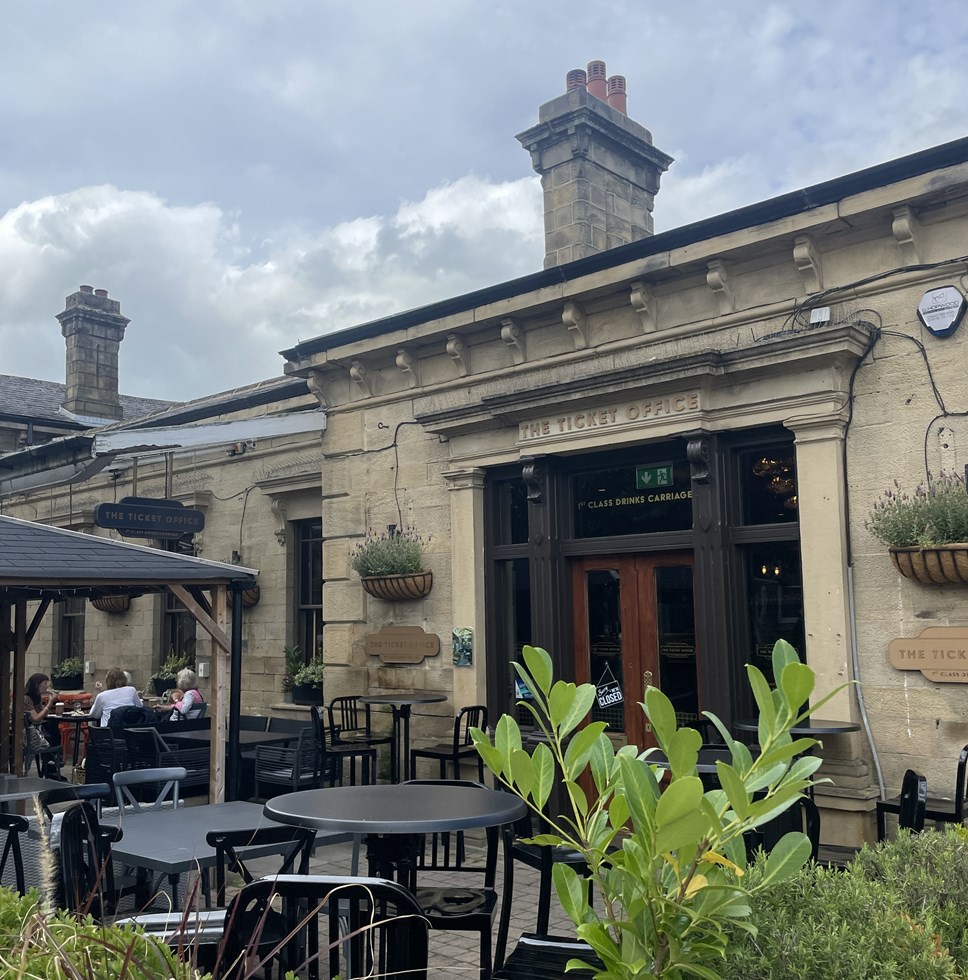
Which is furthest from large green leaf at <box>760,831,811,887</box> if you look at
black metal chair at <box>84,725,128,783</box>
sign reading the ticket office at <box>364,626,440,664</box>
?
black metal chair at <box>84,725,128,783</box>

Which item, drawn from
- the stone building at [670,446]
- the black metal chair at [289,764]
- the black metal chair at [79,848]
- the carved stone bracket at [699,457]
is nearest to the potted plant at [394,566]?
the stone building at [670,446]

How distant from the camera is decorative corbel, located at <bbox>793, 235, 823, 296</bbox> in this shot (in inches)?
266

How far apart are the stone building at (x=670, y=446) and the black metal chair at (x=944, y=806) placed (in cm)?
16

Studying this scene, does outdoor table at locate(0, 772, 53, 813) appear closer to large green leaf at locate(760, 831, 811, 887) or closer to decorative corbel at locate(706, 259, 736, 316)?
large green leaf at locate(760, 831, 811, 887)

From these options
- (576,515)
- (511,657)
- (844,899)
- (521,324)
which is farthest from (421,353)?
(844,899)

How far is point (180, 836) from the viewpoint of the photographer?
5.04m

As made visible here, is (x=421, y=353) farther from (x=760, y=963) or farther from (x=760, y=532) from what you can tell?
(x=760, y=963)

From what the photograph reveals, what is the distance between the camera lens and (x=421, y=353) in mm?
9227

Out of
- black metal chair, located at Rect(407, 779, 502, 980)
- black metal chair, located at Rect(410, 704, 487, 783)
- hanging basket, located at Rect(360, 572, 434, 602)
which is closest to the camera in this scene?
black metal chair, located at Rect(407, 779, 502, 980)

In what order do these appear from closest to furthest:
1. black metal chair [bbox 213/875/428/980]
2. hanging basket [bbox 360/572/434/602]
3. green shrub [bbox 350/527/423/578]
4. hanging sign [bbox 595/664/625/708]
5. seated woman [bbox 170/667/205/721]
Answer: black metal chair [bbox 213/875/428/980]
hanging sign [bbox 595/664/625/708]
hanging basket [bbox 360/572/434/602]
green shrub [bbox 350/527/423/578]
seated woman [bbox 170/667/205/721]

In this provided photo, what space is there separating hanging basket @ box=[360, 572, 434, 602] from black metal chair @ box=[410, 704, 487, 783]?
45.1 inches

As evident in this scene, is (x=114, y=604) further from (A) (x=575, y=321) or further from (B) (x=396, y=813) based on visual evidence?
(B) (x=396, y=813)

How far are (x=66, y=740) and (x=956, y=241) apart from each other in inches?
469

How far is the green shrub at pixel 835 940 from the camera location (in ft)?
7.26
